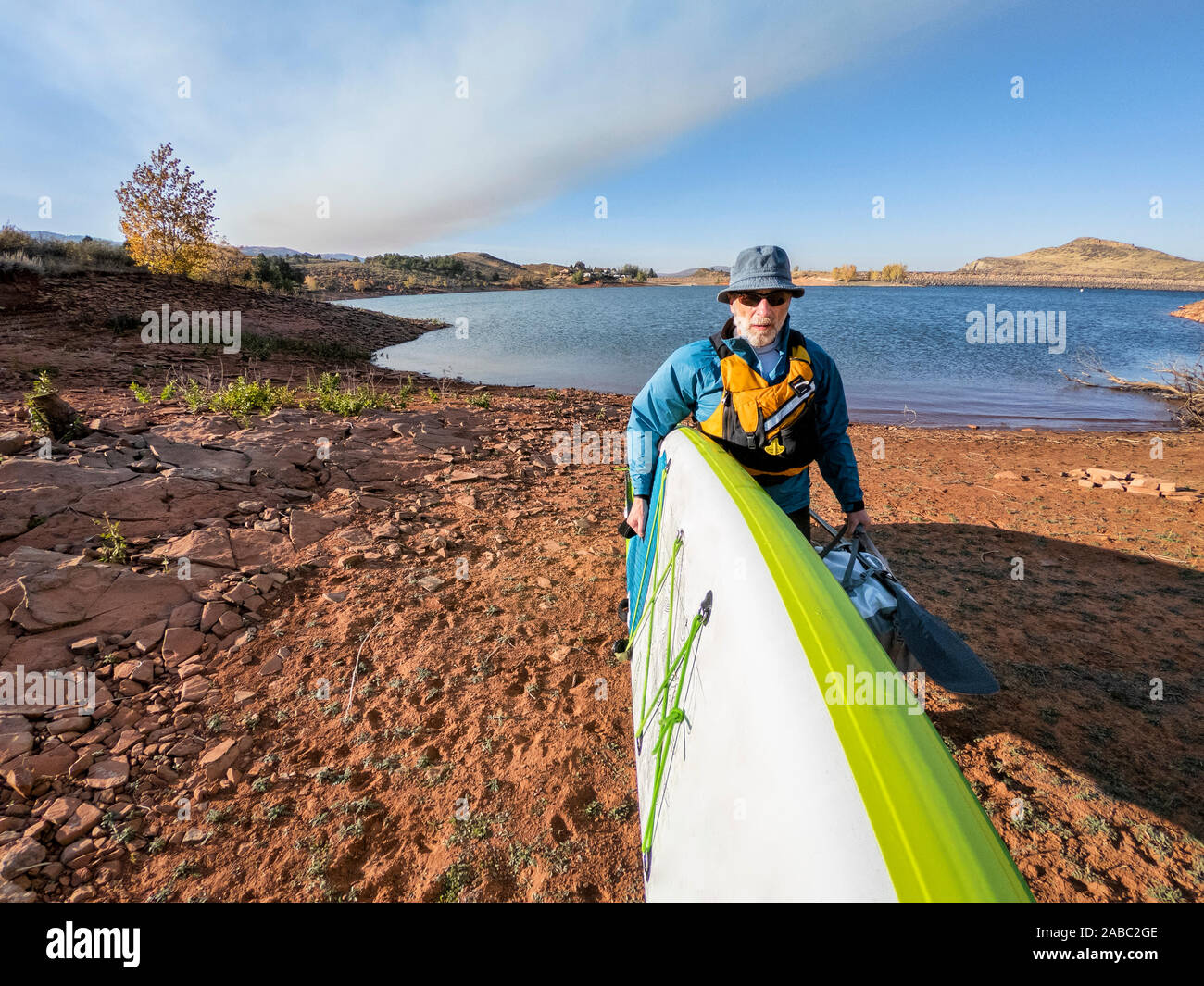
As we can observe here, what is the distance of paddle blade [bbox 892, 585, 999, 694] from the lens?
1.83 metres

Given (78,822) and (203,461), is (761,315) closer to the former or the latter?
(78,822)

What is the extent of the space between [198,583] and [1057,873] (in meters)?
4.78

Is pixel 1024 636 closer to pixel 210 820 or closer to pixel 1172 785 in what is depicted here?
pixel 1172 785

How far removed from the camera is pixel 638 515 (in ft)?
8.93

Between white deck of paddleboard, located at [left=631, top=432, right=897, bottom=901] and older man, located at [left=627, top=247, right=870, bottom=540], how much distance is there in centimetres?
57

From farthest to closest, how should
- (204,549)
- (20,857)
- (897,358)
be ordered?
1. (897,358)
2. (204,549)
3. (20,857)

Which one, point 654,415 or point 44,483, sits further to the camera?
point 44,483

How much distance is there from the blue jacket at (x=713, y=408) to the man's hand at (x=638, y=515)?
5cm

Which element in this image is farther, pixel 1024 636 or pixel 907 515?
pixel 907 515

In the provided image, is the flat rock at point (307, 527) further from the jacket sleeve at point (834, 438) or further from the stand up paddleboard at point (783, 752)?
the jacket sleeve at point (834, 438)

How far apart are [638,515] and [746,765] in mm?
1688

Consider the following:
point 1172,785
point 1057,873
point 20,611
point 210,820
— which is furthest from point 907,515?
point 20,611

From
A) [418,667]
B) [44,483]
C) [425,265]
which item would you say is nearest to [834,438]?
[418,667]

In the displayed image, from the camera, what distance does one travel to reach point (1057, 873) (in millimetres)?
1976
